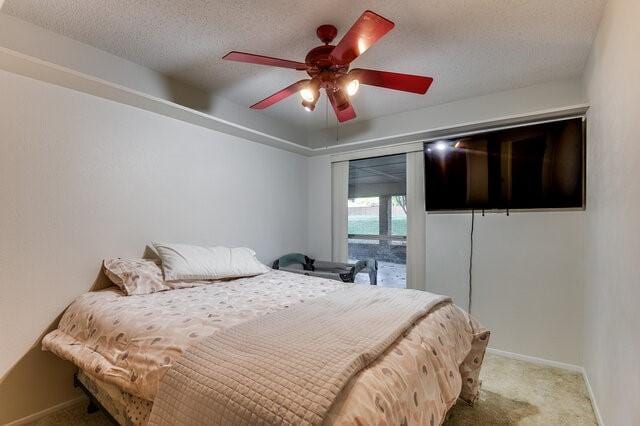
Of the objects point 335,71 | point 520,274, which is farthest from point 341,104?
point 520,274

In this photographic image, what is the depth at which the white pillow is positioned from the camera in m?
2.31

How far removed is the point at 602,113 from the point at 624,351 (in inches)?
55.1

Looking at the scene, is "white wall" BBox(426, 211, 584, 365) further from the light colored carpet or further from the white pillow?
the white pillow

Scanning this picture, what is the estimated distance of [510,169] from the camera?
2.77m

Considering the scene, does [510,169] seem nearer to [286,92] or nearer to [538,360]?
[538,360]

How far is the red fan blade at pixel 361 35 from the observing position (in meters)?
1.39

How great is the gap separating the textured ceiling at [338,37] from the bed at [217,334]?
1719 millimetres

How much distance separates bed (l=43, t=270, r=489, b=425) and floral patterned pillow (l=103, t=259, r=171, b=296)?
0.08 m

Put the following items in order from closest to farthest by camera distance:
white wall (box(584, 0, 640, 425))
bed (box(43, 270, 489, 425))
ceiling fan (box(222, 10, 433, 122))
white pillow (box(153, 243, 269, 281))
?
bed (box(43, 270, 489, 425)) → white wall (box(584, 0, 640, 425)) → ceiling fan (box(222, 10, 433, 122)) → white pillow (box(153, 243, 269, 281))

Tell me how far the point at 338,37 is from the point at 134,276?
2.11 meters

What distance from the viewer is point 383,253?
3.67 m

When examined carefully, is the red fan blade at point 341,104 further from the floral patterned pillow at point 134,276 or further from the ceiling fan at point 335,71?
the floral patterned pillow at point 134,276

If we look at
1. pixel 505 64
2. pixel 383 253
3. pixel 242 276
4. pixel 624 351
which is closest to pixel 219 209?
pixel 242 276

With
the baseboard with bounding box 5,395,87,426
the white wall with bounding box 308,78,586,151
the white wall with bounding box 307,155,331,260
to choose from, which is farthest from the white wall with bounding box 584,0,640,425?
the baseboard with bounding box 5,395,87,426
